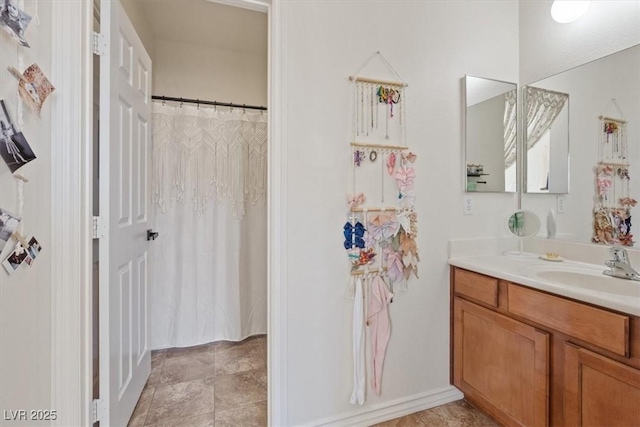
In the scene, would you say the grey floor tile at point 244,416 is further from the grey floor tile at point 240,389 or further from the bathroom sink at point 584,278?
the bathroom sink at point 584,278

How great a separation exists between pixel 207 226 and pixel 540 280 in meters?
2.27

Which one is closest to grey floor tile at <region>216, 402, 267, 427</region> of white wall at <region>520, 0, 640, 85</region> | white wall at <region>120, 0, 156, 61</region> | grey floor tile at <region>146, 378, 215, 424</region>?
grey floor tile at <region>146, 378, 215, 424</region>

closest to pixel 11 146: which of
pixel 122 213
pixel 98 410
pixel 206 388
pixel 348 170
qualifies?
pixel 122 213

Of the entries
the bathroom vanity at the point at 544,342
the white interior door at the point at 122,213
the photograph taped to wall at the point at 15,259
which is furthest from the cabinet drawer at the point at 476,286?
the photograph taped to wall at the point at 15,259

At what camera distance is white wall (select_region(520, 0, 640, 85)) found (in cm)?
149

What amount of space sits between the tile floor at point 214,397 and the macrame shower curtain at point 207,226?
0.89ft

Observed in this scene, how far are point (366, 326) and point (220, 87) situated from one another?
2.43 meters

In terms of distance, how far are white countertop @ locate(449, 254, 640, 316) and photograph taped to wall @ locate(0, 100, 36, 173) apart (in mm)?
1954

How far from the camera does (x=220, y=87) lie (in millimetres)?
2746

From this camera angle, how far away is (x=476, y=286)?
161 centimetres

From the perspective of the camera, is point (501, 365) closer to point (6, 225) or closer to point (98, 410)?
point (98, 410)

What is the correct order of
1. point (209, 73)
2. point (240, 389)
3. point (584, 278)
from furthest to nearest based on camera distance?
1. point (209, 73)
2. point (240, 389)
3. point (584, 278)

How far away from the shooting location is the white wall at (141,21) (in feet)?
6.07

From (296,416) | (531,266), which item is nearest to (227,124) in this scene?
(296,416)
